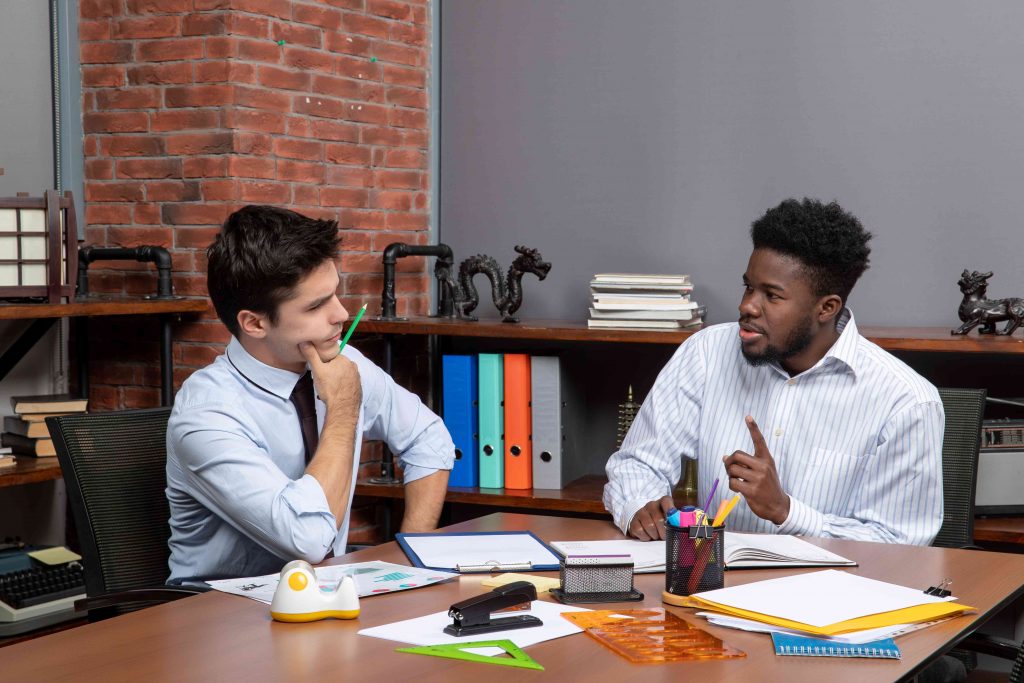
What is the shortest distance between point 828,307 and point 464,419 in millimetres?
1298

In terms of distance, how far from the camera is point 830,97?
3.44m

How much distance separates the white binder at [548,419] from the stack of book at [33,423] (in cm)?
126

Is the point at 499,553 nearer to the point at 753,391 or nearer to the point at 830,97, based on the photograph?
the point at 753,391

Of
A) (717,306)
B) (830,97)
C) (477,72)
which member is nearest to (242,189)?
(477,72)

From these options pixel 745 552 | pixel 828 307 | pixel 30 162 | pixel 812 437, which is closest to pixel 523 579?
pixel 745 552

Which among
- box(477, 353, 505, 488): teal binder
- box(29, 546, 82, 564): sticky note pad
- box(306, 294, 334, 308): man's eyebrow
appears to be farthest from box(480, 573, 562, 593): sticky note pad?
box(29, 546, 82, 564): sticky note pad

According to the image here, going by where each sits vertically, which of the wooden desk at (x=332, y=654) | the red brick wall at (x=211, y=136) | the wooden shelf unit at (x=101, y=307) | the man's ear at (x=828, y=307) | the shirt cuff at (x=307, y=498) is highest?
the red brick wall at (x=211, y=136)

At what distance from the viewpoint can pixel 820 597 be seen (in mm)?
1693

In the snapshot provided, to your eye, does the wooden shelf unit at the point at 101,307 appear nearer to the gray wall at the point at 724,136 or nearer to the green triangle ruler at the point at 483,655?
the gray wall at the point at 724,136

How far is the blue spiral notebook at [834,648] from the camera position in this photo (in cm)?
149

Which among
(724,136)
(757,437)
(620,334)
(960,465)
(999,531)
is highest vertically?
(724,136)

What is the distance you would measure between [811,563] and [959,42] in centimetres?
195

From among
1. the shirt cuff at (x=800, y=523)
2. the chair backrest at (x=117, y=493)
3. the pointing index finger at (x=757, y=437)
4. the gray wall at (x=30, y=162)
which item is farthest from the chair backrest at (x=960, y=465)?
the gray wall at (x=30, y=162)

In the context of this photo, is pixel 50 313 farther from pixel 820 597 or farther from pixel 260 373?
pixel 820 597
